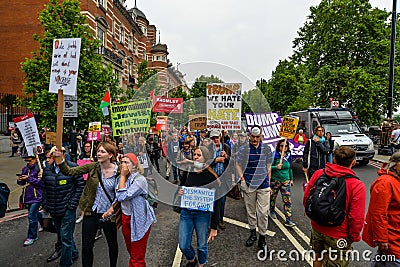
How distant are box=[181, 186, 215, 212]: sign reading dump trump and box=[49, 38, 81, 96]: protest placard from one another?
2.23 m

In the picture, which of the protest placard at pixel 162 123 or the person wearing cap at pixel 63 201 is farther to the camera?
the protest placard at pixel 162 123

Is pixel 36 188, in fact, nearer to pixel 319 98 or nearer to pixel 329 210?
pixel 329 210

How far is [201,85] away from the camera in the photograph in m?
5.52

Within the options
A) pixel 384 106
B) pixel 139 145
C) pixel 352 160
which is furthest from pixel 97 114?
pixel 384 106

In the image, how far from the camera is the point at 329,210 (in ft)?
9.02

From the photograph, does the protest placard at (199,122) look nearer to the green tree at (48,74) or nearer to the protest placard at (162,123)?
the protest placard at (162,123)

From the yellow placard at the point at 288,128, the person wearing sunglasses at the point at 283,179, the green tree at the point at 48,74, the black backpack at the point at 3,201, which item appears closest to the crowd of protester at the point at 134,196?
the black backpack at the point at 3,201

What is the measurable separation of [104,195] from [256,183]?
2.31 meters

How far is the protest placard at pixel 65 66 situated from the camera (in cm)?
410

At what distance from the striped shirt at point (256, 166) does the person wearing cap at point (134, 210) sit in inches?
71.7

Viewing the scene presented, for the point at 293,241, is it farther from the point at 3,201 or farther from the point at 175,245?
the point at 3,201

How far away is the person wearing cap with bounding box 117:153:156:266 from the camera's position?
10.8 ft

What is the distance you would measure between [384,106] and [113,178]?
Answer: 2227 cm

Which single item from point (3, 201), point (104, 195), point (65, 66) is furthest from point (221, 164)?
point (3, 201)
